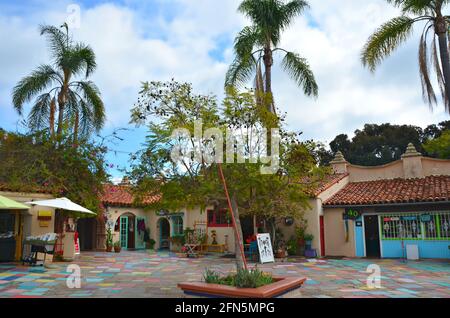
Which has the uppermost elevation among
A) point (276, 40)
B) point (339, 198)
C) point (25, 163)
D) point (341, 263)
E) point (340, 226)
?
point (276, 40)

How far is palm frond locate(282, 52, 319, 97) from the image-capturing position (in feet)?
54.0

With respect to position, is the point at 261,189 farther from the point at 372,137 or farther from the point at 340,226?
the point at 372,137

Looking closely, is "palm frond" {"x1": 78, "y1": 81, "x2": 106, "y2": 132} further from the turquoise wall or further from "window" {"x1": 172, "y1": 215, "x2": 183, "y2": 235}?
the turquoise wall

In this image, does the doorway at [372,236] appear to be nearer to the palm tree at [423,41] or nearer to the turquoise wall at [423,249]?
the turquoise wall at [423,249]

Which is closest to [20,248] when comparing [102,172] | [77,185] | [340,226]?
[77,185]

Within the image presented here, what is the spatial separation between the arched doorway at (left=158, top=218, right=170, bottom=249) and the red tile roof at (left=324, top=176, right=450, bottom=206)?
1064 cm

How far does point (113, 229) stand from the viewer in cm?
2275

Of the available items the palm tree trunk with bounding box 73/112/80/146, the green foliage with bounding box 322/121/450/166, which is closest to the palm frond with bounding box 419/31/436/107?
the palm tree trunk with bounding box 73/112/80/146

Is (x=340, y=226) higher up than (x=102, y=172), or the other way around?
(x=102, y=172)

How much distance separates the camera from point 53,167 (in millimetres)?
15023

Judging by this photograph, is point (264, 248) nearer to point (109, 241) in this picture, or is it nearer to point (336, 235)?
point (336, 235)

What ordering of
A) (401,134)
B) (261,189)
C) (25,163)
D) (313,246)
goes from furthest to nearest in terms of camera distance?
1. (401,134)
2. (313,246)
3. (25,163)
4. (261,189)

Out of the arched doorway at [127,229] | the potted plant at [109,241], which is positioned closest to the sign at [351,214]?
the potted plant at [109,241]

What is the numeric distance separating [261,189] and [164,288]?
134 inches
